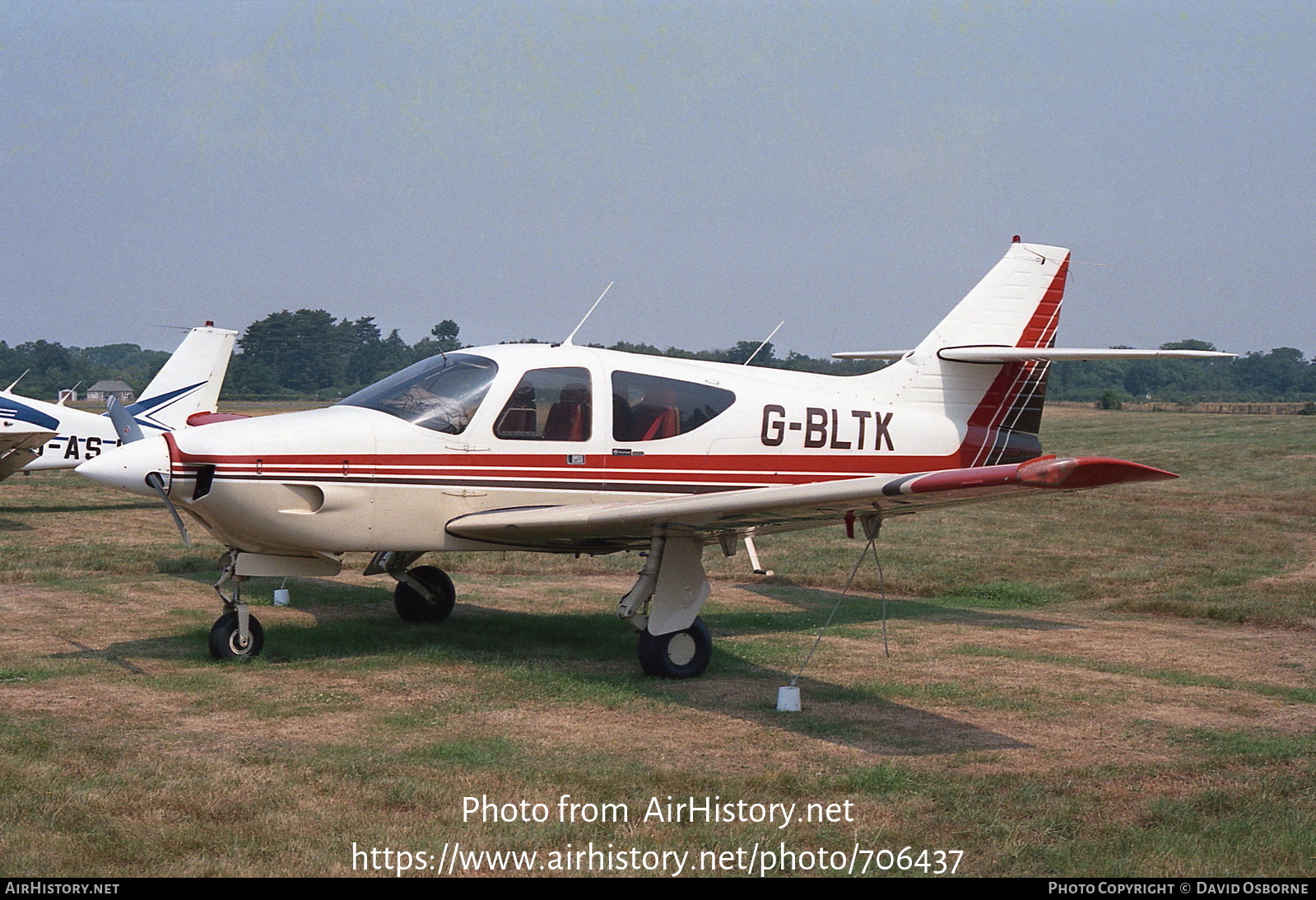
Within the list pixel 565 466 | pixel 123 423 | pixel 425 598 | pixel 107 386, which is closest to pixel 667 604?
pixel 565 466

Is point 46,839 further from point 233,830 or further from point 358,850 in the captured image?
point 358,850

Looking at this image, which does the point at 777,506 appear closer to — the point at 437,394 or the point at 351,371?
the point at 437,394

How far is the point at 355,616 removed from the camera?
10.8 m

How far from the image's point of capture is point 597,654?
923 centimetres

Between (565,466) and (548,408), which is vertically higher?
(548,408)

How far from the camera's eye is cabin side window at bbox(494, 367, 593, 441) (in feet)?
28.6

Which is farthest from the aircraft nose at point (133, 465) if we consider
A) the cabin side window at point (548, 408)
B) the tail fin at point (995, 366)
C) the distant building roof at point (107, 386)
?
the distant building roof at point (107, 386)

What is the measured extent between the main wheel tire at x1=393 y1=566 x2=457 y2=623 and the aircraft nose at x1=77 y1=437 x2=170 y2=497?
3140 millimetres

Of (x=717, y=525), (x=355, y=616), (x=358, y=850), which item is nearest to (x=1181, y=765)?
(x=717, y=525)

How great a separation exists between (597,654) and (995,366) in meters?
4.54

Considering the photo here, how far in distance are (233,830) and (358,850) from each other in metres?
0.60

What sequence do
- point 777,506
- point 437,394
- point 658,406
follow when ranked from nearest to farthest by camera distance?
point 777,506 < point 437,394 < point 658,406

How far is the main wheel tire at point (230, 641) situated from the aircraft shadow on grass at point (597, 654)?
19 cm

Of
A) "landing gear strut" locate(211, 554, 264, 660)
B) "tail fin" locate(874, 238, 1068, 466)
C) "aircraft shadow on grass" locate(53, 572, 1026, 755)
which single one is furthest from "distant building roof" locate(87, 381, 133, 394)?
"tail fin" locate(874, 238, 1068, 466)
